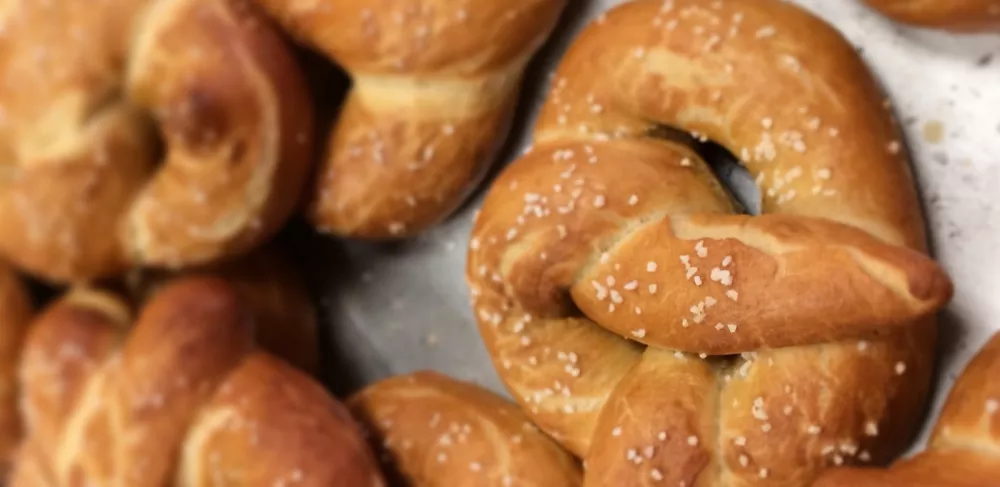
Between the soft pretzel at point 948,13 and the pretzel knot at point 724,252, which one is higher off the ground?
the soft pretzel at point 948,13

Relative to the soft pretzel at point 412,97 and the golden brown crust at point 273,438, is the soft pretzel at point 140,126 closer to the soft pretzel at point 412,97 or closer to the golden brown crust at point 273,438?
the soft pretzel at point 412,97

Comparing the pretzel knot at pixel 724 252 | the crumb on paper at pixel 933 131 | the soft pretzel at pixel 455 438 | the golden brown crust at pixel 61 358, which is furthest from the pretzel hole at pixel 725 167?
the golden brown crust at pixel 61 358

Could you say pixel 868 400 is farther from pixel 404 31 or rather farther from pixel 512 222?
pixel 404 31

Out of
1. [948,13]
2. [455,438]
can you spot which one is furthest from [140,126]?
[948,13]

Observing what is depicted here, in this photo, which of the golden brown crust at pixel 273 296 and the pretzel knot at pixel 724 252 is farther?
the golden brown crust at pixel 273 296

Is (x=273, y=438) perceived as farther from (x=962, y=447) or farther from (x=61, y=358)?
(x=962, y=447)

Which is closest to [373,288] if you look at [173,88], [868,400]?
[173,88]

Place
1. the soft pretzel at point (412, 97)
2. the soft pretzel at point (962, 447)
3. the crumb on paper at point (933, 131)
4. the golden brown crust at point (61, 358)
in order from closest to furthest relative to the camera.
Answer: the soft pretzel at point (962, 447) → the crumb on paper at point (933, 131) → the soft pretzel at point (412, 97) → the golden brown crust at point (61, 358)

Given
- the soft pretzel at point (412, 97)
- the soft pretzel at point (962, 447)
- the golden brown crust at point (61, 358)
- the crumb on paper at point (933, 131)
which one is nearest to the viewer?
the soft pretzel at point (962, 447)
